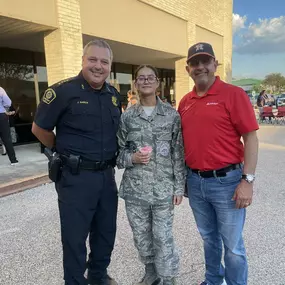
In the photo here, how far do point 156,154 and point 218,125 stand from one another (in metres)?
0.52

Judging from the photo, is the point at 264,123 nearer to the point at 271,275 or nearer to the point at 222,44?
the point at 222,44

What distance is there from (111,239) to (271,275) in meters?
1.42

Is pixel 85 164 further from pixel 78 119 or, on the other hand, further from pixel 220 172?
pixel 220 172

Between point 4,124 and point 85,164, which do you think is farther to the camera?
point 4,124

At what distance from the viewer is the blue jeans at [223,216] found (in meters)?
2.13

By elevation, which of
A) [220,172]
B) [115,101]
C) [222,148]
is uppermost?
[115,101]

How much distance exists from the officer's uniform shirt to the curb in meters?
3.24

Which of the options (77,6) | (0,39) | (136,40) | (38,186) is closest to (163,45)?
(136,40)

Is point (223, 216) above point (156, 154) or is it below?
below

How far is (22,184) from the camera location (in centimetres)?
539

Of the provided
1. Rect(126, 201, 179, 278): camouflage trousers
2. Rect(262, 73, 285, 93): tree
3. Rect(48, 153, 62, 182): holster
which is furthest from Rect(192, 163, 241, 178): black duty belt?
Rect(262, 73, 285, 93): tree

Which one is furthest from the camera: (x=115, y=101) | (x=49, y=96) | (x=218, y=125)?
(x=115, y=101)

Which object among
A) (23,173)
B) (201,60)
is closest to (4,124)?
(23,173)

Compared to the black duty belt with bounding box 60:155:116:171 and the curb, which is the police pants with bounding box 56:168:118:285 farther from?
the curb
